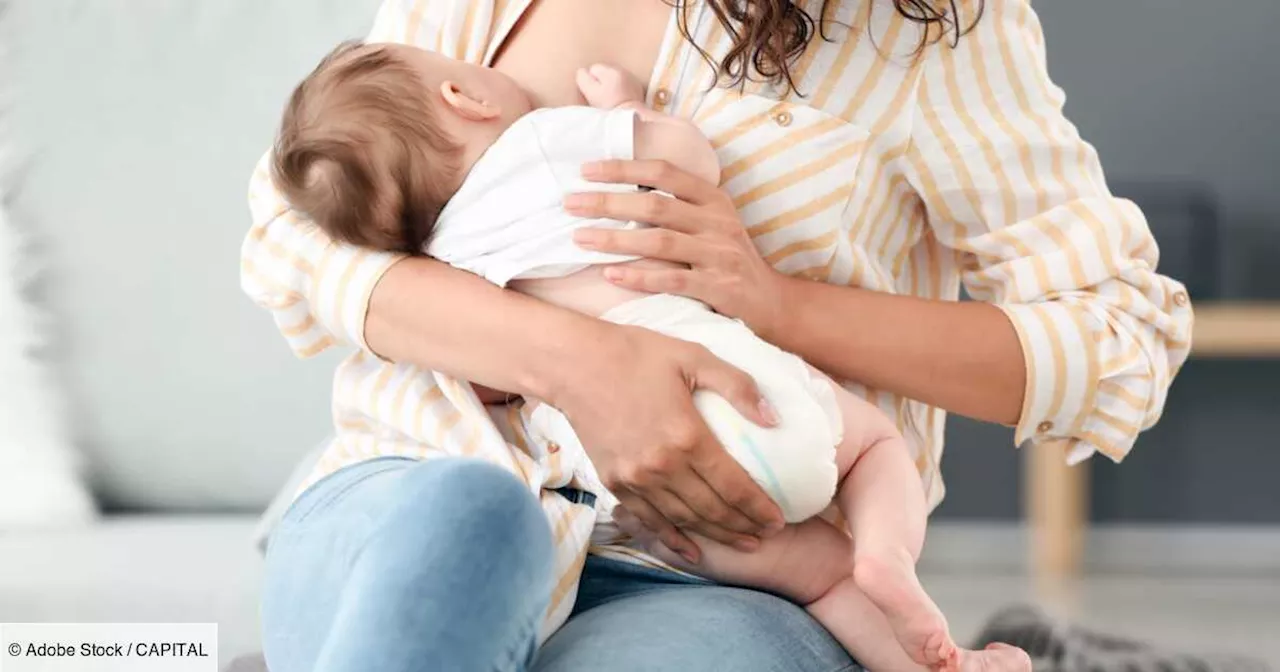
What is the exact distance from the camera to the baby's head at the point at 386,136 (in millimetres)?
934

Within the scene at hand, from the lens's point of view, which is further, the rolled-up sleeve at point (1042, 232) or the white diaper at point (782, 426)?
the rolled-up sleeve at point (1042, 232)

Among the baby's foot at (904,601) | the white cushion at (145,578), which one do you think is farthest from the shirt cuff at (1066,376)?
the white cushion at (145,578)

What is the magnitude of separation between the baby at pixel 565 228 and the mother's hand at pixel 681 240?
0.01 m

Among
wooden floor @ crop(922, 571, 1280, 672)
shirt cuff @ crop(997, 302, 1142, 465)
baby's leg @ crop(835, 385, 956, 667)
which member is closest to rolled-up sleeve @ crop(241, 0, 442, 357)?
baby's leg @ crop(835, 385, 956, 667)

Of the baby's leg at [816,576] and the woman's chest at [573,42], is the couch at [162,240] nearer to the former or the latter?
the woman's chest at [573,42]

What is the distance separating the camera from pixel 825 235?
3.32ft

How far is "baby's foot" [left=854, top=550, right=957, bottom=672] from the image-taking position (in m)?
0.81

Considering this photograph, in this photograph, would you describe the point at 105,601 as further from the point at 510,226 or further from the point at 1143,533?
the point at 1143,533

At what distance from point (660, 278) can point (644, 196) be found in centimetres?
6

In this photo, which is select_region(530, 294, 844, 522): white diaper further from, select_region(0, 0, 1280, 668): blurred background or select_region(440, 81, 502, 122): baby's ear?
select_region(0, 0, 1280, 668): blurred background

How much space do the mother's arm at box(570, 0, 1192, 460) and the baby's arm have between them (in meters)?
0.03

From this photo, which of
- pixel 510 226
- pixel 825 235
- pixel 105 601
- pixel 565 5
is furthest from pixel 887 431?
pixel 105 601

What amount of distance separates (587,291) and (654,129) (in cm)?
12

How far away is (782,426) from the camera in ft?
2.81
